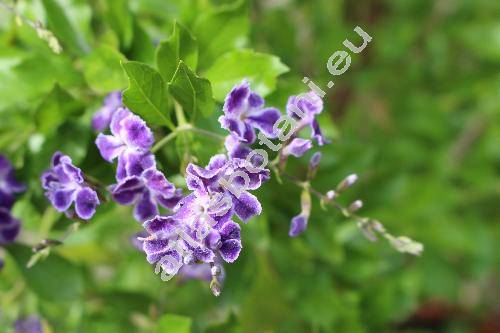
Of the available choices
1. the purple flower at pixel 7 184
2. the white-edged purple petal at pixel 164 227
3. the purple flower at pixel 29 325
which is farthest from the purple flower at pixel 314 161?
the purple flower at pixel 29 325

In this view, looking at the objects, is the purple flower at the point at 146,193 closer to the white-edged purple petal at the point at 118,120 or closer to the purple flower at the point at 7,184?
the white-edged purple petal at the point at 118,120

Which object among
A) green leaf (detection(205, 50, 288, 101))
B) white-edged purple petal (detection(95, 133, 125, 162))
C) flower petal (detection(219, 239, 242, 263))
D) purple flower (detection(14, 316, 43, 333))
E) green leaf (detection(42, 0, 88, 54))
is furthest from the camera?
purple flower (detection(14, 316, 43, 333))

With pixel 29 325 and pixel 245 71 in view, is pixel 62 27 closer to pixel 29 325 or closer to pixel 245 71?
pixel 245 71

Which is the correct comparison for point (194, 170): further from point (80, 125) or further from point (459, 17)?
point (459, 17)

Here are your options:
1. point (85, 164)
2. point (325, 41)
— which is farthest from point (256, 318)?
point (325, 41)

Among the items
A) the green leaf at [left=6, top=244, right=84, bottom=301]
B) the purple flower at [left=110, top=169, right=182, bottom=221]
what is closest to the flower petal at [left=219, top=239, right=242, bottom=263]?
the purple flower at [left=110, top=169, right=182, bottom=221]

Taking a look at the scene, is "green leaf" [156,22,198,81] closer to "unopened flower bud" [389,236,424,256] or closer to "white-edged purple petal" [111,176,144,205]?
"white-edged purple petal" [111,176,144,205]

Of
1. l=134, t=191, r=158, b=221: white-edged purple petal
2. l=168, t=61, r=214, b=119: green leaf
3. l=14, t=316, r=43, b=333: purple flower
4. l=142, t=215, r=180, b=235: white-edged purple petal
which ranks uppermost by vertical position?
l=168, t=61, r=214, b=119: green leaf
